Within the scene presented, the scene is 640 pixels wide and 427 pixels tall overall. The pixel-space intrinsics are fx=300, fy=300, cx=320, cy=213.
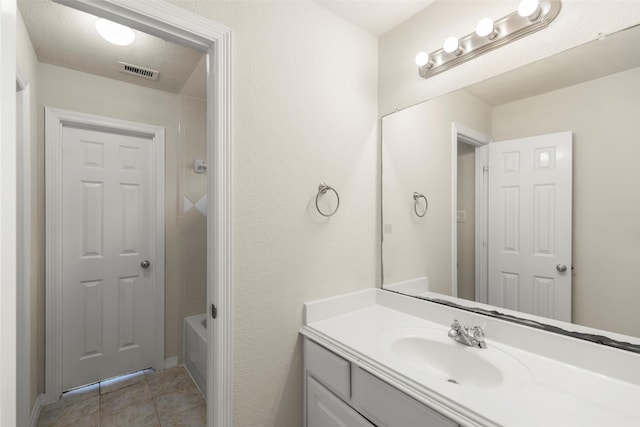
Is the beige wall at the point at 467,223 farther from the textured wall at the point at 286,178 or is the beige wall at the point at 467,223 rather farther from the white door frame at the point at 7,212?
the white door frame at the point at 7,212

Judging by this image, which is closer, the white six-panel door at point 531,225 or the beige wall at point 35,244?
the white six-panel door at point 531,225

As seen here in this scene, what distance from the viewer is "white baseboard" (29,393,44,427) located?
1812 millimetres

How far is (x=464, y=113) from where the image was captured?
1364 mm

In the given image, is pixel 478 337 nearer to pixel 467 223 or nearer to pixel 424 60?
pixel 467 223

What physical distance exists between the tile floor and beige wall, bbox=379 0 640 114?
232cm

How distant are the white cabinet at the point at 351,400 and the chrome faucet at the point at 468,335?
0.41 metres

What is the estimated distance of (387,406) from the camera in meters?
0.99

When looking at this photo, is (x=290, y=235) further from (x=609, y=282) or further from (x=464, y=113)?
(x=609, y=282)

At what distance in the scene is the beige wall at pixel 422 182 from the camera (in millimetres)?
1440

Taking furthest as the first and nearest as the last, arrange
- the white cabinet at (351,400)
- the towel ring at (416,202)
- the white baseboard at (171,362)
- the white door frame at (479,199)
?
the white baseboard at (171,362) < the towel ring at (416,202) < the white door frame at (479,199) < the white cabinet at (351,400)

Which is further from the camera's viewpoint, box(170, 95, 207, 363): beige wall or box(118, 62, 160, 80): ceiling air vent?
box(170, 95, 207, 363): beige wall

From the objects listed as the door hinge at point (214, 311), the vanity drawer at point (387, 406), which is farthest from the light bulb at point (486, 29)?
the door hinge at point (214, 311)

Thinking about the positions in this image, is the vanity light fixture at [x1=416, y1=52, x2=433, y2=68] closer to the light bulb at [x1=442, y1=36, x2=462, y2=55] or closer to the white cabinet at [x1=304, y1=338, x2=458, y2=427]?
the light bulb at [x1=442, y1=36, x2=462, y2=55]

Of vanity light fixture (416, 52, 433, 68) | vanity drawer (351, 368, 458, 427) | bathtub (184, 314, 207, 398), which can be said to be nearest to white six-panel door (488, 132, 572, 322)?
vanity light fixture (416, 52, 433, 68)
